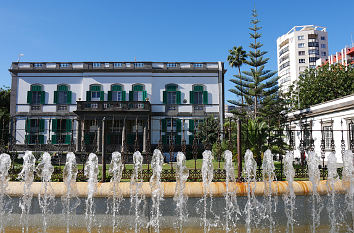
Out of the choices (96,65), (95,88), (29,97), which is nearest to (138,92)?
(95,88)

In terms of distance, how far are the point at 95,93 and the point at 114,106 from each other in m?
3.26

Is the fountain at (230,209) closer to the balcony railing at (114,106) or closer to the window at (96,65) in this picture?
the balcony railing at (114,106)

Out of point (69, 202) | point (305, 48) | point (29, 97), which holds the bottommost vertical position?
point (69, 202)

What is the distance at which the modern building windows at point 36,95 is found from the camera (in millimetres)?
21906

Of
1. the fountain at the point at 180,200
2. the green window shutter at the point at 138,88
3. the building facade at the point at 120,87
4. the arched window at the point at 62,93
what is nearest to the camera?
the fountain at the point at 180,200

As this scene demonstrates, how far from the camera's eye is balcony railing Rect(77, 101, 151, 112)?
19.9m

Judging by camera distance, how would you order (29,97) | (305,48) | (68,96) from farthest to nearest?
(305,48) → (68,96) → (29,97)

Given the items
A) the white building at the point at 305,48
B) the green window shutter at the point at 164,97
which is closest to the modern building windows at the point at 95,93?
the green window shutter at the point at 164,97

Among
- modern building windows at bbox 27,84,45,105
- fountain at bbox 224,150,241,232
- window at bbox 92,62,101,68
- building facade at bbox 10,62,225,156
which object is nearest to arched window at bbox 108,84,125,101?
building facade at bbox 10,62,225,156

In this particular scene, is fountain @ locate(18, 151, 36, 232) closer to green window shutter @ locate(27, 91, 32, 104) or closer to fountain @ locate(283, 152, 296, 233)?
fountain @ locate(283, 152, 296, 233)

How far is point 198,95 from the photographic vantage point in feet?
72.7

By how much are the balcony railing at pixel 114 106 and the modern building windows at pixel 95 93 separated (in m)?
2.00

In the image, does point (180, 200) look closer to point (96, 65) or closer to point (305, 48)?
point (96, 65)

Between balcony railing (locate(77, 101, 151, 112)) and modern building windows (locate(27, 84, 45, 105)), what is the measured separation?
4.61 metres
